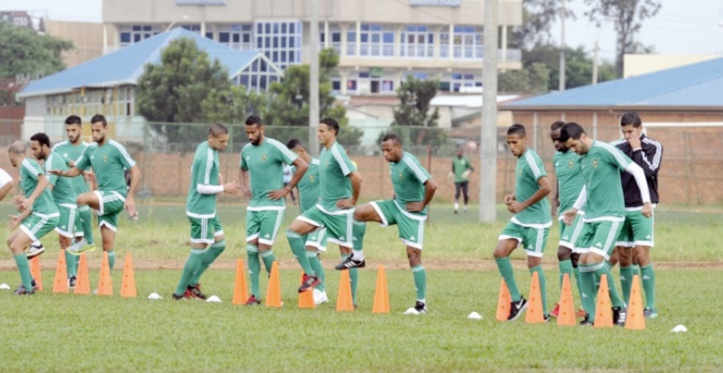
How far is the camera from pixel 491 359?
11.3 m

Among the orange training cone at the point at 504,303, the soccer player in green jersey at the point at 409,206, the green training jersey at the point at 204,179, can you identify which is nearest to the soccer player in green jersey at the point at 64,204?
the green training jersey at the point at 204,179

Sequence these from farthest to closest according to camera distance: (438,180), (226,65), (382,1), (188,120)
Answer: (382,1) → (226,65) → (188,120) → (438,180)

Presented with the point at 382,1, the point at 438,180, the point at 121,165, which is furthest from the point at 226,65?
the point at 121,165

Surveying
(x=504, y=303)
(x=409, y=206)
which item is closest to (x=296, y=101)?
(x=409, y=206)

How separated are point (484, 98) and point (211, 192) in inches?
650

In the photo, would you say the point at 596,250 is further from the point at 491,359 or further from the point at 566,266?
the point at 491,359

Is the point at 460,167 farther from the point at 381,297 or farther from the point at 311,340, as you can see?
the point at 311,340

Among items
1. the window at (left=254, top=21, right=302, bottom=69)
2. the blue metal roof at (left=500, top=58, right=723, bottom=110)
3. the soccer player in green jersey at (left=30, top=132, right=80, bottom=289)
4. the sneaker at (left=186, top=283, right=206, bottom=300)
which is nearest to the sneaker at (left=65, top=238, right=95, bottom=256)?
the soccer player in green jersey at (left=30, top=132, right=80, bottom=289)

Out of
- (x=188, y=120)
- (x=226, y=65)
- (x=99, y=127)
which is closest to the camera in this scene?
(x=99, y=127)

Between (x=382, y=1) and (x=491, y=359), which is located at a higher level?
(x=382, y=1)

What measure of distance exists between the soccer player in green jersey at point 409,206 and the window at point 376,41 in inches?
3556

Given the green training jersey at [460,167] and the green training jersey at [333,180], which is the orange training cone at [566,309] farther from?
the green training jersey at [460,167]

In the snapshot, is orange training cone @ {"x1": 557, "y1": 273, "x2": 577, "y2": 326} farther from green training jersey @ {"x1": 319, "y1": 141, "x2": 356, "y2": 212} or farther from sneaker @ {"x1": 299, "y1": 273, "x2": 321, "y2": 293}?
green training jersey @ {"x1": 319, "y1": 141, "x2": 356, "y2": 212}

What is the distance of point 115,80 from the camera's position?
68.2 meters
